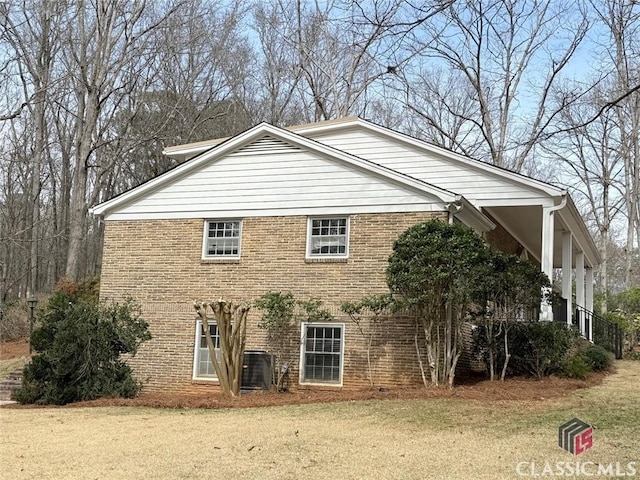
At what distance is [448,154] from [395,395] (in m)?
7.05

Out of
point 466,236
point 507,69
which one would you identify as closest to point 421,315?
point 466,236

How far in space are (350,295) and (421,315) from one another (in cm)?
196

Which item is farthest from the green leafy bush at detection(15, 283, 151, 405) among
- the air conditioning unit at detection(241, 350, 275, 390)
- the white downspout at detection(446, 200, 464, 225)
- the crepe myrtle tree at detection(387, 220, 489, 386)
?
the white downspout at detection(446, 200, 464, 225)

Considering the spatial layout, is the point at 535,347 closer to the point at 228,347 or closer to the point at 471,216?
the point at 471,216

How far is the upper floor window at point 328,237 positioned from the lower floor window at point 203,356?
2963 millimetres

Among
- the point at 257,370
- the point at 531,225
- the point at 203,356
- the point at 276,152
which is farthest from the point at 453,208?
the point at 203,356

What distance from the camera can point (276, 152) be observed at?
16.9 meters

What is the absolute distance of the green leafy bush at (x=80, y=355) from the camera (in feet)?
49.5

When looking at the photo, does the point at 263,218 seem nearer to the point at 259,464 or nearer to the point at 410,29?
the point at 259,464

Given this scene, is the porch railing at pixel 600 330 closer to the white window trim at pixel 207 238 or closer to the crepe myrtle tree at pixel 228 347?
the white window trim at pixel 207 238

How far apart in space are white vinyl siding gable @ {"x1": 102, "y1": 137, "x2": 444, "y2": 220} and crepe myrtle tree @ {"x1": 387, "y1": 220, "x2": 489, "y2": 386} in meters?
1.58

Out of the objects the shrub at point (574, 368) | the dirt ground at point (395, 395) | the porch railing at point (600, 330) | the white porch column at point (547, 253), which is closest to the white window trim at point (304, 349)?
the dirt ground at point (395, 395)

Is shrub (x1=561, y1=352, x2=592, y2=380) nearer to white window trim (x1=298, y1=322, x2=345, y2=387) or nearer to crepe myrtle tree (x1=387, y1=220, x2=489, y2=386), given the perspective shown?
crepe myrtle tree (x1=387, y1=220, x2=489, y2=386)

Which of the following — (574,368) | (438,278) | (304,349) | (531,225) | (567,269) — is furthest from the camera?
(531,225)
